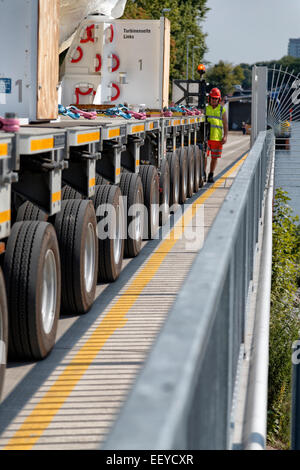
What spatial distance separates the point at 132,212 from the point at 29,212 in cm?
397

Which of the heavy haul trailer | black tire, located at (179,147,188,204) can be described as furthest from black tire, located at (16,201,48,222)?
black tire, located at (179,147,188,204)

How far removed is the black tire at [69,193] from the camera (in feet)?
28.0

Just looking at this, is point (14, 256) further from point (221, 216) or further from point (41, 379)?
point (221, 216)

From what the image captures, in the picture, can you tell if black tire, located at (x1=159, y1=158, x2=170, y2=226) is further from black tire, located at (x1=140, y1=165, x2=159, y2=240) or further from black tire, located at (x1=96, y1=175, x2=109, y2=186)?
black tire, located at (x1=96, y1=175, x2=109, y2=186)

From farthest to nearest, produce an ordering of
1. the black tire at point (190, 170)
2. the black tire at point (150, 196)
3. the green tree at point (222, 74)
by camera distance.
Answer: the green tree at point (222, 74), the black tire at point (190, 170), the black tire at point (150, 196)

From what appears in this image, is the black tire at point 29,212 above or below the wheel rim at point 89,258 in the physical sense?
above

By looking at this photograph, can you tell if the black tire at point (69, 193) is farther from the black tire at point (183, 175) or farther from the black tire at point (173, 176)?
the black tire at point (183, 175)

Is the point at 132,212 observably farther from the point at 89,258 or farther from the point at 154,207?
the point at 89,258

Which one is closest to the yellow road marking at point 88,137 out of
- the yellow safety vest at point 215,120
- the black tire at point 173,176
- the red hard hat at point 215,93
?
the black tire at point 173,176

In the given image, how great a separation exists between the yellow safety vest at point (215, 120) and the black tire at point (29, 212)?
15.7m

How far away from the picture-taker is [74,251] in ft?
25.3

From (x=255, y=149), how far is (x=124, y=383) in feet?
14.2

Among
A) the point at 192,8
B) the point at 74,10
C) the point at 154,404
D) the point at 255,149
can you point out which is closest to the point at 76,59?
the point at 74,10

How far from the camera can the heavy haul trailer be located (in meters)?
6.29
